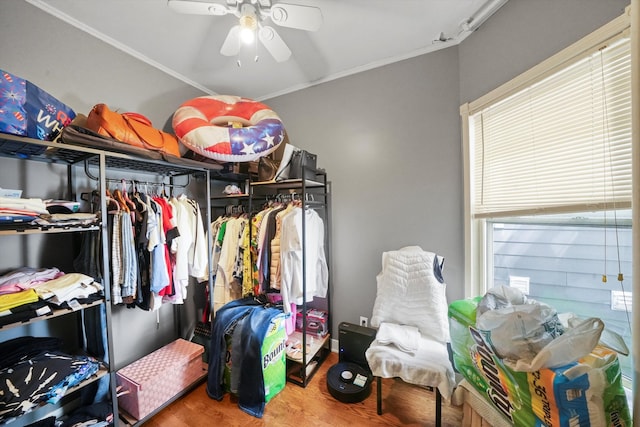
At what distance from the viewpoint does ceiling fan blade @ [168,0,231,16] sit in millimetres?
1101

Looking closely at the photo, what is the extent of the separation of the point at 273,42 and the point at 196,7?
0.42m

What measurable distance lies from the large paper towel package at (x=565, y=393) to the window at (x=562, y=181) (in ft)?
1.05

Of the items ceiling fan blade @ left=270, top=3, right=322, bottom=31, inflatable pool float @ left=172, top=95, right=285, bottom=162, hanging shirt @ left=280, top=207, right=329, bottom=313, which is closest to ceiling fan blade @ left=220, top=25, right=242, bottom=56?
ceiling fan blade @ left=270, top=3, right=322, bottom=31

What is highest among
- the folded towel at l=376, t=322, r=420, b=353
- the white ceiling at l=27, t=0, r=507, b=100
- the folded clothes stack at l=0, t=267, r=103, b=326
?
the white ceiling at l=27, t=0, r=507, b=100

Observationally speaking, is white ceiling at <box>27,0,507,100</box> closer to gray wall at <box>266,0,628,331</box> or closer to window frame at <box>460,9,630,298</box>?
gray wall at <box>266,0,628,331</box>

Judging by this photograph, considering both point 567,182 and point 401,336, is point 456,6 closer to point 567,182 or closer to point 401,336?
point 567,182

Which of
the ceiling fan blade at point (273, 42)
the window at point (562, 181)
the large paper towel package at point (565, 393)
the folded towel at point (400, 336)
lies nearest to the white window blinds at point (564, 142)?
the window at point (562, 181)

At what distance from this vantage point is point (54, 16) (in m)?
1.43

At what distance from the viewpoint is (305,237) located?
174 centimetres

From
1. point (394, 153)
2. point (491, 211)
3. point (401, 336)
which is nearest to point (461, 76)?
point (394, 153)

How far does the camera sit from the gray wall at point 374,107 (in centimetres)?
129

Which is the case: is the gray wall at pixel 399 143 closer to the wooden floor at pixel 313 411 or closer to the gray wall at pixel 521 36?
the gray wall at pixel 521 36

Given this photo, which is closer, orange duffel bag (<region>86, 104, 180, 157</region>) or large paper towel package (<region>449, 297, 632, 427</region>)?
large paper towel package (<region>449, 297, 632, 427</region>)

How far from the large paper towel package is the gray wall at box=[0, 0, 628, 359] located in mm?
871
